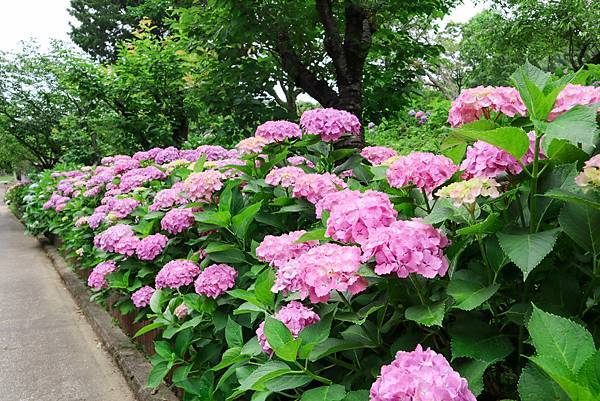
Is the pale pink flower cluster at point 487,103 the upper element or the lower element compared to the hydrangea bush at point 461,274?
upper

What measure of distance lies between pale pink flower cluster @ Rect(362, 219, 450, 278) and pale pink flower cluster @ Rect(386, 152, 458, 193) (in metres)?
0.19

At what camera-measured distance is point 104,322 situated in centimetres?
416

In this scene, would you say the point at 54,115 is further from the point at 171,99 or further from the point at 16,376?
the point at 16,376

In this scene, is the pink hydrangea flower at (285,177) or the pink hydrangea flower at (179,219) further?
the pink hydrangea flower at (179,219)

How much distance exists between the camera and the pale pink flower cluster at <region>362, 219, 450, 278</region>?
1145mm

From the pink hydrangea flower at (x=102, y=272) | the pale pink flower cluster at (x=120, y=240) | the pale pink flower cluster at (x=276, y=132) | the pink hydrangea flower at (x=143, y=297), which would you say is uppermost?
the pale pink flower cluster at (x=276, y=132)

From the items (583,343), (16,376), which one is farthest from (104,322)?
(583,343)

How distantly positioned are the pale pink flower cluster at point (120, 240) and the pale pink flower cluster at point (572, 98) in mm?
2493

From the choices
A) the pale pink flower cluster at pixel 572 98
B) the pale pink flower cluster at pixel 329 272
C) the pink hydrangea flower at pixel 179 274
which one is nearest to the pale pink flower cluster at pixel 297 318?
the pale pink flower cluster at pixel 329 272

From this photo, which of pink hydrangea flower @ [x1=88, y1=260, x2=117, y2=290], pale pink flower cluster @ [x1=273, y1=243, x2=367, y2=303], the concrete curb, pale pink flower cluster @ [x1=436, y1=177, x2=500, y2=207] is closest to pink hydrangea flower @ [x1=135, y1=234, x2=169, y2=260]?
pink hydrangea flower @ [x1=88, y1=260, x2=117, y2=290]

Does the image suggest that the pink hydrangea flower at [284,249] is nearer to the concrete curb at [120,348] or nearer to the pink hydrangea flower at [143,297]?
the concrete curb at [120,348]

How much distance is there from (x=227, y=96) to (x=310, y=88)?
37.8 inches

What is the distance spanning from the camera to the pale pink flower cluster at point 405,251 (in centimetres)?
114

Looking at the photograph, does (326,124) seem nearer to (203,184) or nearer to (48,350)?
(203,184)
